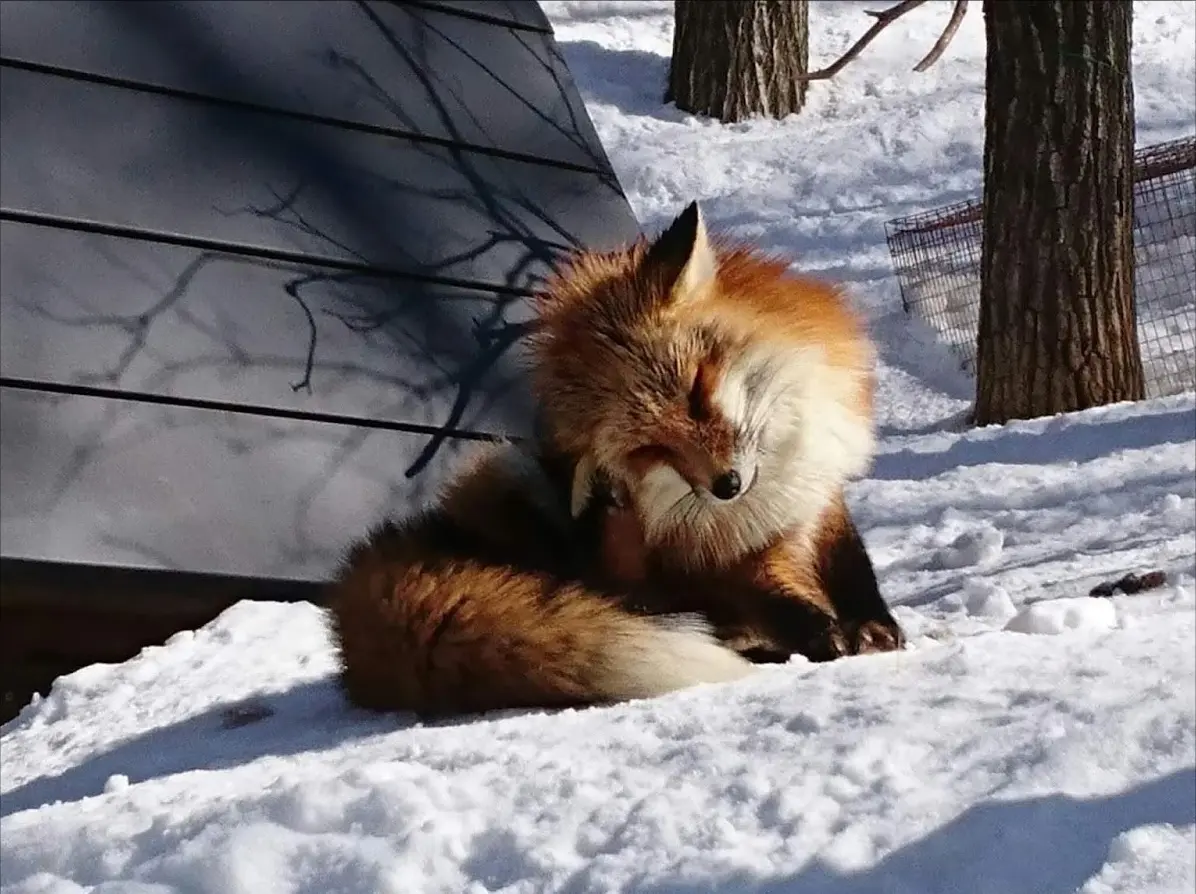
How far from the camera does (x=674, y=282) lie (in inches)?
103

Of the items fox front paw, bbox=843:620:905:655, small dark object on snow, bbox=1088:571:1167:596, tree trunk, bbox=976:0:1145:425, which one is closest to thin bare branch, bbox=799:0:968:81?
tree trunk, bbox=976:0:1145:425

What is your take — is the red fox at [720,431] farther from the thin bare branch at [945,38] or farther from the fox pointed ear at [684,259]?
the thin bare branch at [945,38]

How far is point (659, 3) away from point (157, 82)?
8.06 meters

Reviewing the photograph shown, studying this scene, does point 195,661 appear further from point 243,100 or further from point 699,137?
point 699,137

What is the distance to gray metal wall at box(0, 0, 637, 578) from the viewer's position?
3.83 m

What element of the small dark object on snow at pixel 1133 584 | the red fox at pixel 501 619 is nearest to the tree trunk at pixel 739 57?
the small dark object on snow at pixel 1133 584

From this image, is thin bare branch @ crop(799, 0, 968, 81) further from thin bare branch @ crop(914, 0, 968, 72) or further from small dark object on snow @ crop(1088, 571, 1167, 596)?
small dark object on snow @ crop(1088, 571, 1167, 596)

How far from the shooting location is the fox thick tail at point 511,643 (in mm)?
2488

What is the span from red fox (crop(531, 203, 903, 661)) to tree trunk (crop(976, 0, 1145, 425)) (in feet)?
9.00

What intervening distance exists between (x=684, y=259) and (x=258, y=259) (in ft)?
6.57

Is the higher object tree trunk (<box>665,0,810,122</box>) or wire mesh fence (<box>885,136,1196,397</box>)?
tree trunk (<box>665,0,810,122</box>)

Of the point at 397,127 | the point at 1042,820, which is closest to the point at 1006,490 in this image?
the point at 397,127

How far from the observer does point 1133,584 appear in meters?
3.17

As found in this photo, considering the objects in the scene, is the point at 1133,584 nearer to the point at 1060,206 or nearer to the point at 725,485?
the point at 725,485
